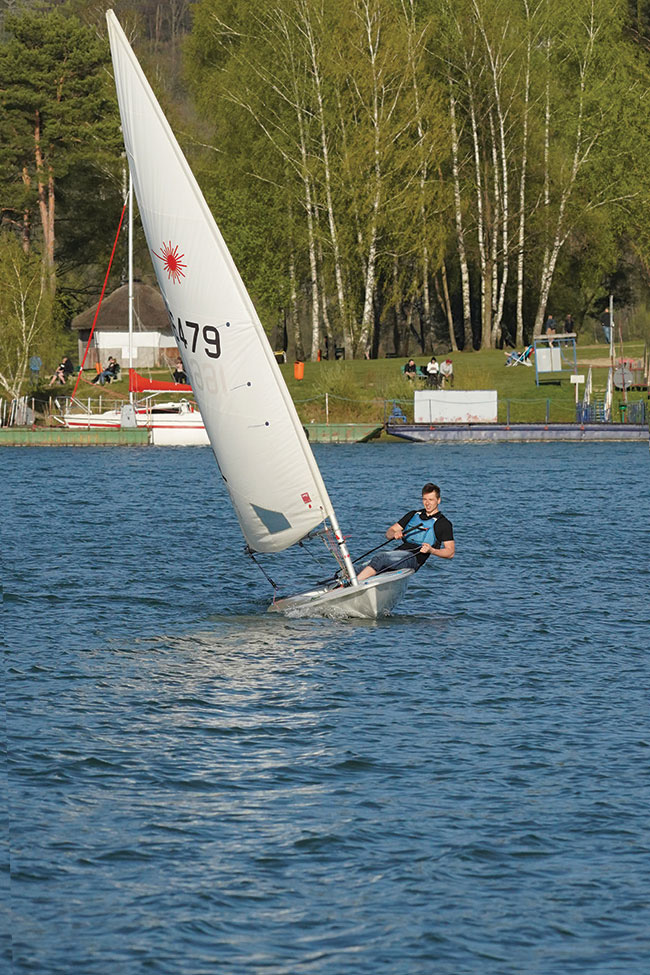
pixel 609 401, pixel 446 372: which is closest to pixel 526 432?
pixel 609 401

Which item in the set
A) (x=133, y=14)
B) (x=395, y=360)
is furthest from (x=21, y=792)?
(x=133, y=14)

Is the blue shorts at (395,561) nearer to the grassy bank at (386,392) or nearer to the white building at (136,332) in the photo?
the grassy bank at (386,392)

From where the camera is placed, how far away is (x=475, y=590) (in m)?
26.7

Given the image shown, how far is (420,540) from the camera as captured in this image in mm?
22438

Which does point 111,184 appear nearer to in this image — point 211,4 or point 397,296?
point 211,4

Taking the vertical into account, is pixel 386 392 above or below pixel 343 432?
above

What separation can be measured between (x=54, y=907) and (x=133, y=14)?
10152cm

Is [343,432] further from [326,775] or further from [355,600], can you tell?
[326,775]

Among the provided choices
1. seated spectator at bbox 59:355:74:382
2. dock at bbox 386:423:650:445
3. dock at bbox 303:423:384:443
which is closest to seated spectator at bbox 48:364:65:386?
seated spectator at bbox 59:355:74:382

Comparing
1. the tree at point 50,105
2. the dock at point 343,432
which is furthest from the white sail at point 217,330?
the tree at point 50,105

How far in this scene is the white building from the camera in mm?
85250

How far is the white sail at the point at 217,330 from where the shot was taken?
2095 centimetres

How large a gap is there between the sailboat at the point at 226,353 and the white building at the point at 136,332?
6222 cm

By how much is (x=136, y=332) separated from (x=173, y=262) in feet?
212
